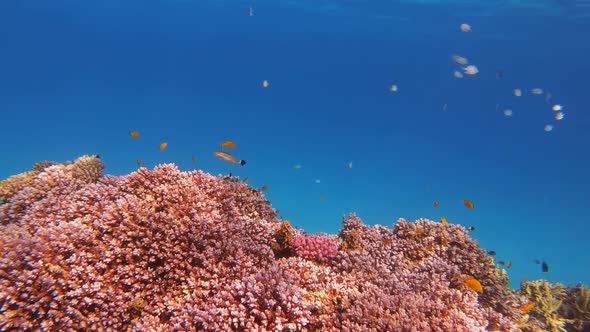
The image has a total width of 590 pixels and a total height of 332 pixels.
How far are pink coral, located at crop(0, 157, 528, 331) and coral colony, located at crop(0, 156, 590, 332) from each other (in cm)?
2

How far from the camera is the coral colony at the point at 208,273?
448cm

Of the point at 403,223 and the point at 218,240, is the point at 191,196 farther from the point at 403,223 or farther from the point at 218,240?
the point at 403,223

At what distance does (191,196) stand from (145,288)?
1.80 m

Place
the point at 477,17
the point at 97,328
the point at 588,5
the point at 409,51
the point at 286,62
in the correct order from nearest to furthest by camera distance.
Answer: the point at 97,328 < the point at 588,5 < the point at 477,17 < the point at 409,51 < the point at 286,62

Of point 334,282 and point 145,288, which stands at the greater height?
point 334,282

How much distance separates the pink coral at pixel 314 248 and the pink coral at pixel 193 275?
0.07ft

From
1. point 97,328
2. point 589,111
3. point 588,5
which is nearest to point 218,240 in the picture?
point 97,328

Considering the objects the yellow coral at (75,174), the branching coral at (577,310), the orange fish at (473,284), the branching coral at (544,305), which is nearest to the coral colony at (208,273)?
the orange fish at (473,284)

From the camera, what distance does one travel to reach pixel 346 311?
15.8 feet

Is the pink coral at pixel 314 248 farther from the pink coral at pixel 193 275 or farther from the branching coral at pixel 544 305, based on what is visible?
the branching coral at pixel 544 305

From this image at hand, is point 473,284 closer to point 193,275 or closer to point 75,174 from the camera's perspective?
point 193,275

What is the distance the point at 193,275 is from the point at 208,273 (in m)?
0.23

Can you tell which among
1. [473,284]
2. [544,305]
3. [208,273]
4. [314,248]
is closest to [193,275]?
Result: [208,273]

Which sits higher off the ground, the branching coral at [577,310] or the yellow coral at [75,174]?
the yellow coral at [75,174]
